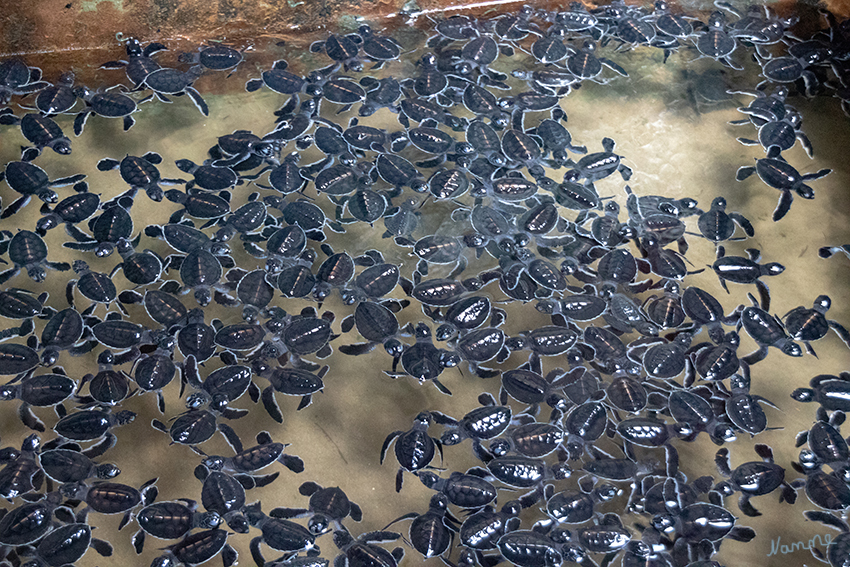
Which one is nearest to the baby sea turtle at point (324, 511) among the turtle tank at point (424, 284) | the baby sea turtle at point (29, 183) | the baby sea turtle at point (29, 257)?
the turtle tank at point (424, 284)

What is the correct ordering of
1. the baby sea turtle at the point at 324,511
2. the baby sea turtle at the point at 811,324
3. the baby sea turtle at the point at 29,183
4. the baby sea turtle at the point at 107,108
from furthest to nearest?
the baby sea turtle at the point at 107,108, the baby sea turtle at the point at 29,183, the baby sea turtle at the point at 811,324, the baby sea turtle at the point at 324,511

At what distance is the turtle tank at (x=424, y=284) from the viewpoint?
124 centimetres

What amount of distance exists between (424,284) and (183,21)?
1.05 meters

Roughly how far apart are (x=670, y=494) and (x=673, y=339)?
34 centimetres

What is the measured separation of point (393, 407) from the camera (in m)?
1.37

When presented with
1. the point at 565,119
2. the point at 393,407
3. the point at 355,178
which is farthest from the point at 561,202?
the point at 393,407

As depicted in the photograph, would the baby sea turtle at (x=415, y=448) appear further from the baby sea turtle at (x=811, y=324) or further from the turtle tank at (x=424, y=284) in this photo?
the baby sea turtle at (x=811, y=324)

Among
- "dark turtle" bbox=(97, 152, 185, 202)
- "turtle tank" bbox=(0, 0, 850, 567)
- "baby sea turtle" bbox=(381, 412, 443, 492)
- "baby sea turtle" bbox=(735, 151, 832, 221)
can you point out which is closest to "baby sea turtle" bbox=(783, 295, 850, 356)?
"turtle tank" bbox=(0, 0, 850, 567)

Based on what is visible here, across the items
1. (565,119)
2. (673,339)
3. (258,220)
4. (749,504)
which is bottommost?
(749,504)

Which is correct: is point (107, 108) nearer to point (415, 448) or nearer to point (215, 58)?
point (215, 58)

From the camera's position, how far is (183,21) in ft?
5.97

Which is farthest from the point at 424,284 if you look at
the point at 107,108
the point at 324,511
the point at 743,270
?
the point at 107,108

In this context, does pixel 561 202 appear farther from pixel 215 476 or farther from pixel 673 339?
pixel 215 476

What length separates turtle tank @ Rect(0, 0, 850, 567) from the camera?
4.08 feet
